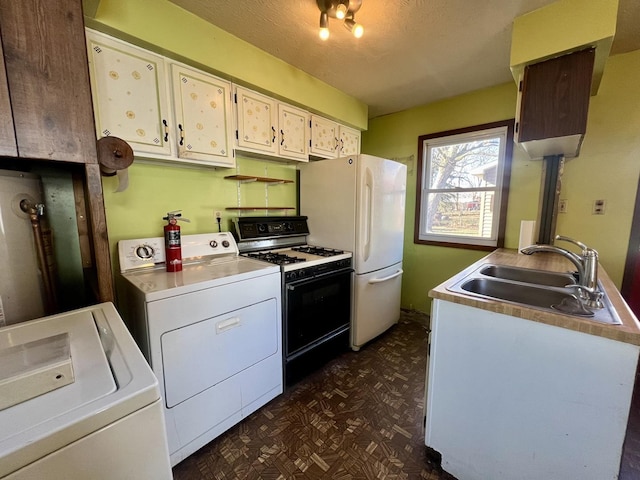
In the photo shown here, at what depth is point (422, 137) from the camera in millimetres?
2959

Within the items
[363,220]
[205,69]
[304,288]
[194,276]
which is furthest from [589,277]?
[205,69]

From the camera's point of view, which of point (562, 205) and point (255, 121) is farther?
point (562, 205)

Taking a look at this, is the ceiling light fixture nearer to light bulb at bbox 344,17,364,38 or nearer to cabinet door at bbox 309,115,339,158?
light bulb at bbox 344,17,364,38

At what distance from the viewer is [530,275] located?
5.58 feet

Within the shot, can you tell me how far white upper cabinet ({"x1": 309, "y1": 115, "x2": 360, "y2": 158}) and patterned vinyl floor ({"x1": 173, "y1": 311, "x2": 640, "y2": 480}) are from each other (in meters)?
1.98

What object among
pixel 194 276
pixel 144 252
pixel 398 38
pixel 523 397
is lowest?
pixel 523 397

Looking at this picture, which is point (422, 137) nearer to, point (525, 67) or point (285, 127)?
point (525, 67)

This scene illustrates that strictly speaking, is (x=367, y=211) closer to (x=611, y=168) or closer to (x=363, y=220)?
(x=363, y=220)

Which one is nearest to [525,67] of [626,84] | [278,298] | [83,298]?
[626,84]

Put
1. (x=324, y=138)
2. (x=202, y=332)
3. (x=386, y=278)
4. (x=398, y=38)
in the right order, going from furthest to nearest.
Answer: (x=324, y=138)
(x=386, y=278)
(x=398, y=38)
(x=202, y=332)

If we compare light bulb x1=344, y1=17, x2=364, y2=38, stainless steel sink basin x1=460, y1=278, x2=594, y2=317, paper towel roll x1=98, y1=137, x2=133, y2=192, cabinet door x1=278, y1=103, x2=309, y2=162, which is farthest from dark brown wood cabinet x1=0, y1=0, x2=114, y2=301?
stainless steel sink basin x1=460, y1=278, x2=594, y2=317

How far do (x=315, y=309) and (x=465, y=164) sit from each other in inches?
86.1

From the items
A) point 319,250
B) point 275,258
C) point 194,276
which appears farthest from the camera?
point 319,250

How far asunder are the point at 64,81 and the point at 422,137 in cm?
294
